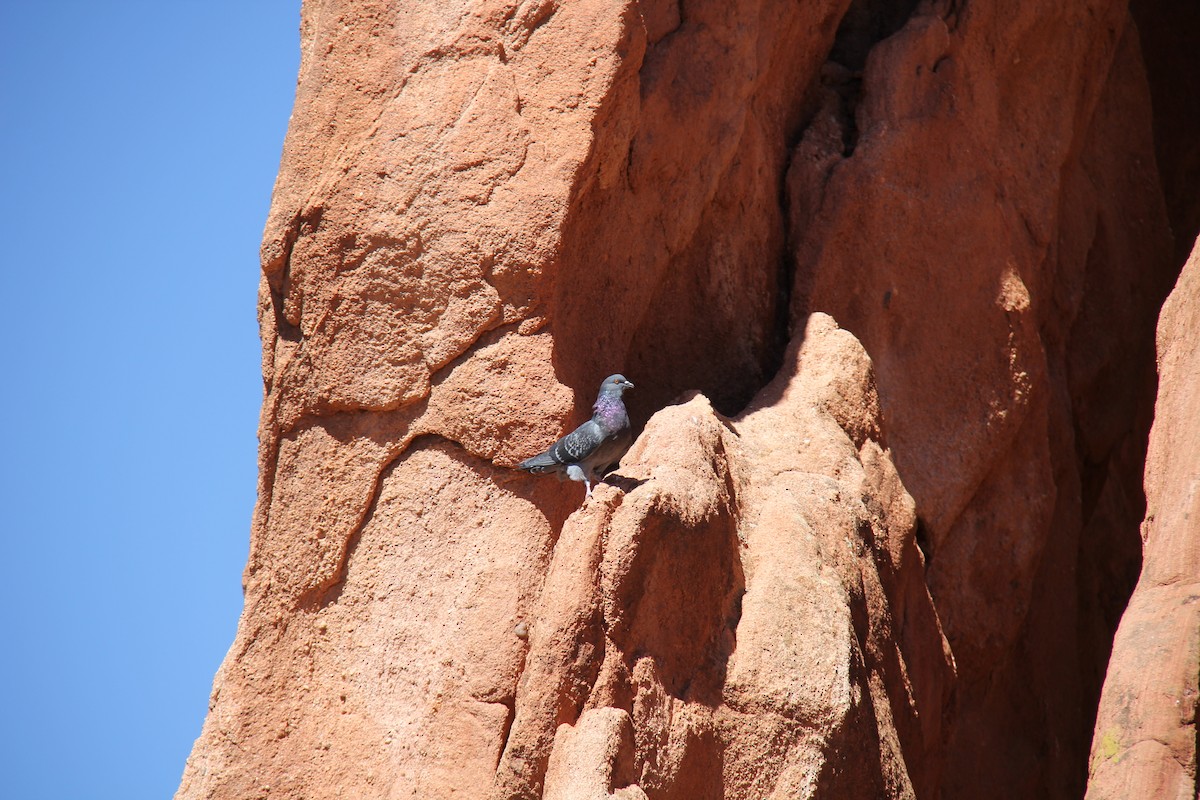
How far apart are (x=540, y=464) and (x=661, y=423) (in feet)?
1.99

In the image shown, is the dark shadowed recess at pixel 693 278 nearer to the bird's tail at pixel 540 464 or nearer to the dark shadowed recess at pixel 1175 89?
the bird's tail at pixel 540 464

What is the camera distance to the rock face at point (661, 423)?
5602mm

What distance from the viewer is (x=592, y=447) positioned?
5.91 meters

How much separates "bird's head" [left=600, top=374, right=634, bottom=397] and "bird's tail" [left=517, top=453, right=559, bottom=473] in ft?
1.41

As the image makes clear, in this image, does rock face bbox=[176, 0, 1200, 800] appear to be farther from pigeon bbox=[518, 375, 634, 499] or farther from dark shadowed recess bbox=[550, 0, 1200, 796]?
pigeon bbox=[518, 375, 634, 499]

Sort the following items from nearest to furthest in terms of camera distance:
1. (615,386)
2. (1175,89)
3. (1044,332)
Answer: (615,386)
(1044,332)
(1175,89)

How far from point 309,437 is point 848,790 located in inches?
118

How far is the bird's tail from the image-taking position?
6.00 meters

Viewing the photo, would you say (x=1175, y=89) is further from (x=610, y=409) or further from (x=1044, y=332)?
(x=610, y=409)

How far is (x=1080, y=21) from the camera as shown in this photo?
9242mm

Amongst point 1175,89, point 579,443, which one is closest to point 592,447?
point 579,443

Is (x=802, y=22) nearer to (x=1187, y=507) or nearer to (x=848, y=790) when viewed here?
(x=1187, y=507)

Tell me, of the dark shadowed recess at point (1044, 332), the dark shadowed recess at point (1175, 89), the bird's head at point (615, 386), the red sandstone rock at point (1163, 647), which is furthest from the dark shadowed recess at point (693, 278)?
the dark shadowed recess at point (1175, 89)

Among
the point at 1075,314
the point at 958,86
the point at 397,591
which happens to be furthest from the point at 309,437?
the point at 1075,314
